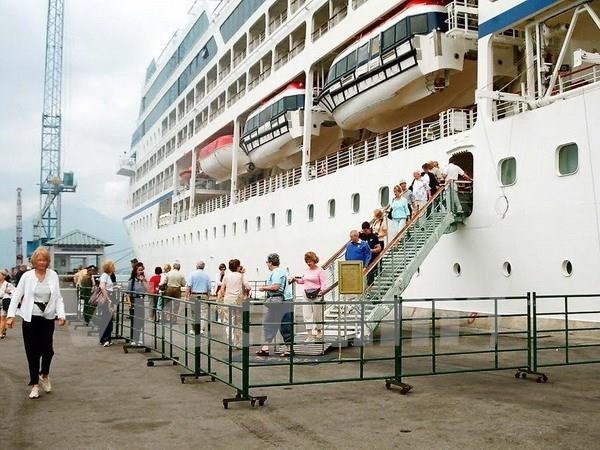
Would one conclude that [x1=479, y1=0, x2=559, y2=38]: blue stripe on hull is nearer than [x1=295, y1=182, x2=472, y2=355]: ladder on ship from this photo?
No

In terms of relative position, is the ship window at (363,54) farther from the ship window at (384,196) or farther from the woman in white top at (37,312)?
the woman in white top at (37,312)

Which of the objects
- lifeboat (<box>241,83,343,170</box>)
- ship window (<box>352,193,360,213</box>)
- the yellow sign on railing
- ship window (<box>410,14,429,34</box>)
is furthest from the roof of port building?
the yellow sign on railing

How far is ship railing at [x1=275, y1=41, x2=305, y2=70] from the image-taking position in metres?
27.0

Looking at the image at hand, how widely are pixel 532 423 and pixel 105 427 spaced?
4.05 meters

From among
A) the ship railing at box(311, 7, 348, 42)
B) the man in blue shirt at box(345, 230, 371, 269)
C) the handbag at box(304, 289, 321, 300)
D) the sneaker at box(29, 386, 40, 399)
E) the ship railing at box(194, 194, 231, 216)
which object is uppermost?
the ship railing at box(311, 7, 348, 42)

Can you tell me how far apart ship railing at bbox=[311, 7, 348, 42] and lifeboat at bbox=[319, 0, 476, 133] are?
115 inches

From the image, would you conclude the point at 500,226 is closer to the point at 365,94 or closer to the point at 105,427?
the point at 365,94

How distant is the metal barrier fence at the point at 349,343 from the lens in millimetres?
7836

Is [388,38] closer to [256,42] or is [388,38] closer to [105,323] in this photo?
[105,323]

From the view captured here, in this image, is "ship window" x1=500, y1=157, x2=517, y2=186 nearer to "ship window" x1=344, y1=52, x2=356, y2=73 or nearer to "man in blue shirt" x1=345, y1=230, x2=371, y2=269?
"man in blue shirt" x1=345, y1=230, x2=371, y2=269

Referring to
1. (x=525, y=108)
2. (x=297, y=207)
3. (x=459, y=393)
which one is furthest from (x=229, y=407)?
(x=297, y=207)

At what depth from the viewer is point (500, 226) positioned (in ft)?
46.3

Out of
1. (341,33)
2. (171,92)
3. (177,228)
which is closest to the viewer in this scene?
(341,33)

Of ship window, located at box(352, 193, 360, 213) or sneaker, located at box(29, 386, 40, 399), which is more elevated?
ship window, located at box(352, 193, 360, 213)
